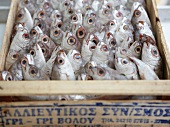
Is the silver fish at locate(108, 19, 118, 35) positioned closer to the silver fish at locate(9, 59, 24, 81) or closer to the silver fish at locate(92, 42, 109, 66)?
the silver fish at locate(92, 42, 109, 66)

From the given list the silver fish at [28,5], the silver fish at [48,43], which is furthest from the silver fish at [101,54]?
the silver fish at [28,5]

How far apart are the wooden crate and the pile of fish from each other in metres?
0.14

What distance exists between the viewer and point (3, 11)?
87.7 inches

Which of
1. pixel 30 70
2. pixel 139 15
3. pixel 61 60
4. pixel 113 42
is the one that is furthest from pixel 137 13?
pixel 30 70

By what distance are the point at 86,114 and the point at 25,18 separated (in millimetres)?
723

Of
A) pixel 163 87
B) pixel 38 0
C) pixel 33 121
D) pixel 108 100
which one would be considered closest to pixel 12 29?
pixel 38 0

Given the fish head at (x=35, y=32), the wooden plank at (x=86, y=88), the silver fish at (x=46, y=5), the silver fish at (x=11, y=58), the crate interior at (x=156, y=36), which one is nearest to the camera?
the wooden plank at (x=86, y=88)

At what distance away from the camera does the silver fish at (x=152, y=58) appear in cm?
150

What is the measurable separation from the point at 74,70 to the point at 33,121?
0.30 metres

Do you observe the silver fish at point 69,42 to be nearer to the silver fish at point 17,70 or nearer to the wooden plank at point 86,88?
the silver fish at point 17,70

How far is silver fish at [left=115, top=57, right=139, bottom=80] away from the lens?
1438 mm

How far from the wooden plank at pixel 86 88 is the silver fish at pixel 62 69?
0.49ft

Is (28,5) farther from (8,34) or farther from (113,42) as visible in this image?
(113,42)

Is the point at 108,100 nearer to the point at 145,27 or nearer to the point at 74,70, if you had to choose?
the point at 74,70
